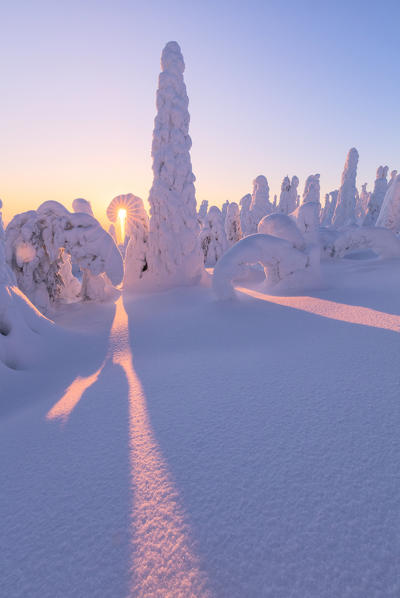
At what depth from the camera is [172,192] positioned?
370 inches

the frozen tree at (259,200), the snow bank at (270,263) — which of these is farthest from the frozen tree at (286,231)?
the frozen tree at (259,200)

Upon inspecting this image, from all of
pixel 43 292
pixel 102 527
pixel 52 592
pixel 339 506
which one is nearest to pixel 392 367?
pixel 339 506

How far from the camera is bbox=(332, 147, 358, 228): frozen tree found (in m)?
29.7

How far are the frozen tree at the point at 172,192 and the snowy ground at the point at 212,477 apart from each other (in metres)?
6.62

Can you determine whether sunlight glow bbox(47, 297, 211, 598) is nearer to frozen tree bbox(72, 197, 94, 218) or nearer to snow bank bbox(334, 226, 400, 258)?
snow bank bbox(334, 226, 400, 258)

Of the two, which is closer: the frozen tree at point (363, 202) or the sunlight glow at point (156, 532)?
the sunlight glow at point (156, 532)

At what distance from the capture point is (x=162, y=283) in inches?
389

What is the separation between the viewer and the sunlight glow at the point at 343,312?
3.92m

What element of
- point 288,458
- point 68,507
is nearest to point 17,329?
point 68,507

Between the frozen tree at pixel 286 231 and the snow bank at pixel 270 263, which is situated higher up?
the frozen tree at pixel 286 231

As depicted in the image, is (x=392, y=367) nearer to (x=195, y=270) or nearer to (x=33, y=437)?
(x=33, y=437)

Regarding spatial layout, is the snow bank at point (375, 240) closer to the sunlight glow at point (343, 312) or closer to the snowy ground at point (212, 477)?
the sunlight glow at point (343, 312)

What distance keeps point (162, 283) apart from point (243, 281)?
3696mm

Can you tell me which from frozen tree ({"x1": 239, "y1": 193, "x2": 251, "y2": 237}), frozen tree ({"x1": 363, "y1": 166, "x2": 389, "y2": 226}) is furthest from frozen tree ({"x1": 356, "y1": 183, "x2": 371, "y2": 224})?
frozen tree ({"x1": 239, "y1": 193, "x2": 251, "y2": 237})
